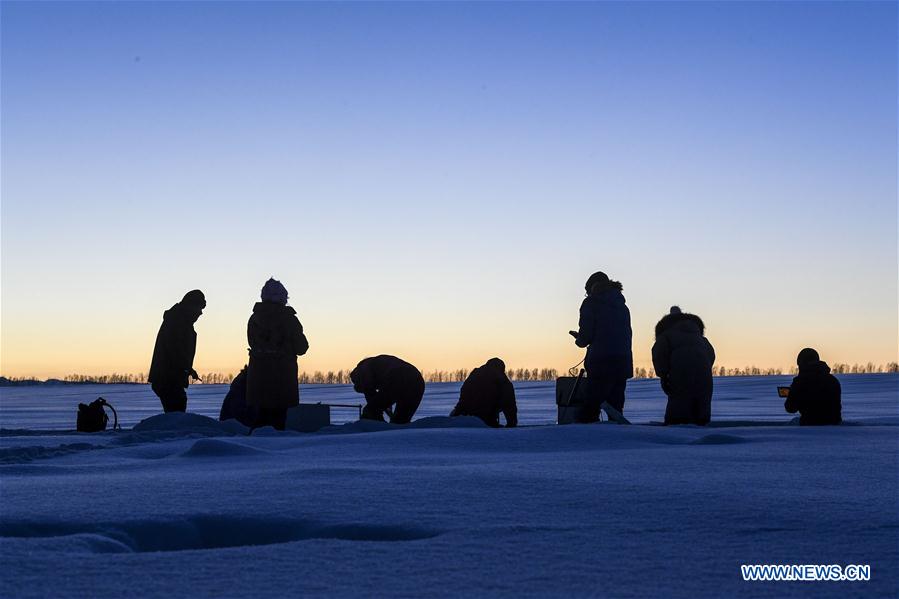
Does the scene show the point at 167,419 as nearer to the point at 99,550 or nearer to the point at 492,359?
the point at 492,359

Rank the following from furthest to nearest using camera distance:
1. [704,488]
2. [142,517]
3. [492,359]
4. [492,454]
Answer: [492,359] < [492,454] < [704,488] < [142,517]

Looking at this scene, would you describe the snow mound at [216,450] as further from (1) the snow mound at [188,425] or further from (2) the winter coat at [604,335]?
(2) the winter coat at [604,335]

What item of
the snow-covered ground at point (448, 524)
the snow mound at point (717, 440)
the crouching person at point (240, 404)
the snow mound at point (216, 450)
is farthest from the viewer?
the crouching person at point (240, 404)

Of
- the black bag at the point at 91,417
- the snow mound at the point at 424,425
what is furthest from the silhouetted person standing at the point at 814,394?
the black bag at the point at 91,417

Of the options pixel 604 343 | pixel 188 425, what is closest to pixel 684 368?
pixel 604 343

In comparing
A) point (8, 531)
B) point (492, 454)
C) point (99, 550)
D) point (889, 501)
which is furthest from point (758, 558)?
point (492, 454)

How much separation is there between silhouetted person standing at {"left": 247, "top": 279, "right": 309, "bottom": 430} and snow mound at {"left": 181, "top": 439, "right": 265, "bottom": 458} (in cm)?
358

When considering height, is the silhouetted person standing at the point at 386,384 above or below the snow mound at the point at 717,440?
above

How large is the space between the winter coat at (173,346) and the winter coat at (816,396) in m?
6.29

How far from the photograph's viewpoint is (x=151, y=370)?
1045cm

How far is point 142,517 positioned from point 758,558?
1881 mm

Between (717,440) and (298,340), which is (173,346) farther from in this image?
(717,440)

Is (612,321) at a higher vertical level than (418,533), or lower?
higher

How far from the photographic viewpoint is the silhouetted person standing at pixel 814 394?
927cm
